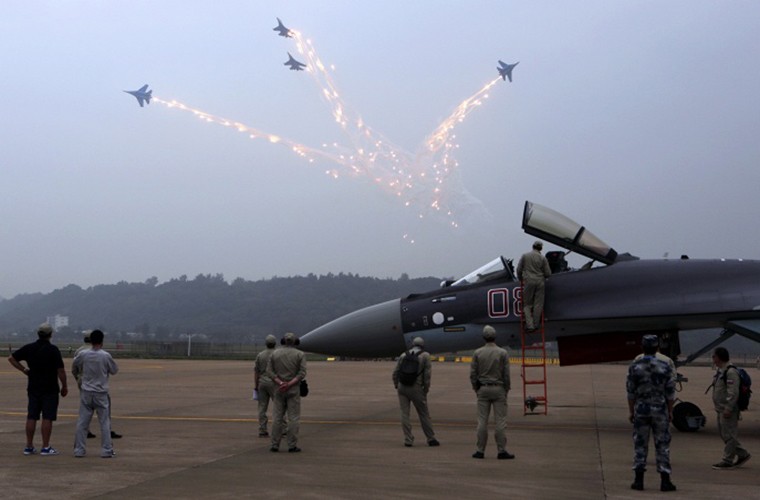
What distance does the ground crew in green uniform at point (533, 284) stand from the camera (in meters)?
13.2

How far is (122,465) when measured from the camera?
30.0 feet

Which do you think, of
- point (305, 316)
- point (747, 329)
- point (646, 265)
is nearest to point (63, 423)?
point (646, 265)

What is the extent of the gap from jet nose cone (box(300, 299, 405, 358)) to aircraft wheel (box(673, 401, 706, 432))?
476 cm

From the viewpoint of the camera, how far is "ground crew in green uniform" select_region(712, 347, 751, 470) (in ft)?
30.7

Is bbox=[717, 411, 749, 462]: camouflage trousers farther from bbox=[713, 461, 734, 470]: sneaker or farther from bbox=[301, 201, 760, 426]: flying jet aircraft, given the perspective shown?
bbox=[301, 201, 760, 426]: flying jet aircraft

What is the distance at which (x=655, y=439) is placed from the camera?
315 inches

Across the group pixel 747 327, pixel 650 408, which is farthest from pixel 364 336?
pixel 650 408

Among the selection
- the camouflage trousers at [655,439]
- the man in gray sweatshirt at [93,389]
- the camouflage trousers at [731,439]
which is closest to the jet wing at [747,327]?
the camouflage trousers at [731,439]

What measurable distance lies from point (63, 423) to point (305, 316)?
15090cm

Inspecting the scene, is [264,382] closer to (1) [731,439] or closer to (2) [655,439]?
(2) [655,439]

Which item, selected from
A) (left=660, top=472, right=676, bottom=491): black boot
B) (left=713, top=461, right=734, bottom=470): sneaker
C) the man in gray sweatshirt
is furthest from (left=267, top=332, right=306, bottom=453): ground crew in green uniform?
(left=713, top=461, right=734, bottom=470): sneaker

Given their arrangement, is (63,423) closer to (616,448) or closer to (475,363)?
(475,363)

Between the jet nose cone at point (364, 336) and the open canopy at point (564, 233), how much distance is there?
276 centimetres

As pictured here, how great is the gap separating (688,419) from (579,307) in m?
2.53
